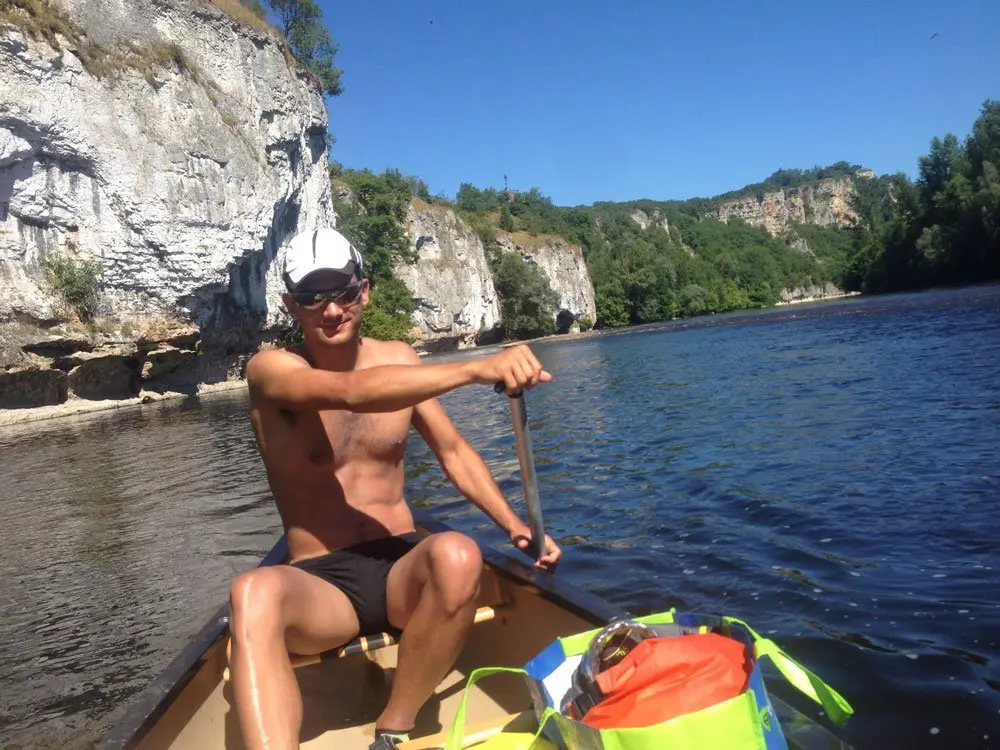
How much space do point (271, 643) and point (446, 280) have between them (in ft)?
170

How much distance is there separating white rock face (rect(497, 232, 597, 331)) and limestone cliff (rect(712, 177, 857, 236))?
8685cm

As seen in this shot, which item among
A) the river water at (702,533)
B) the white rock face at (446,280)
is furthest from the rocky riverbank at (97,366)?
the white rock face at (446,280)

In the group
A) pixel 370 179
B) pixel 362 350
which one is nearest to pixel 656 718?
pixel 362 350

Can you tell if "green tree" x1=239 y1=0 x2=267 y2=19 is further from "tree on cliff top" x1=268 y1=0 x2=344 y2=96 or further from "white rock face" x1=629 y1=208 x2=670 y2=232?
"white rock face" x1=629 y1=208 x2=670 y2=232

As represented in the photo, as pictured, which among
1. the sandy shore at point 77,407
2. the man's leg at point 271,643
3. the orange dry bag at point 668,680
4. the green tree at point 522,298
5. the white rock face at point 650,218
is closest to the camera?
the orange dry bag at point 668,680

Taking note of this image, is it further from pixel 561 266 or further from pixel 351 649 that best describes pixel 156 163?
pixel 561 266

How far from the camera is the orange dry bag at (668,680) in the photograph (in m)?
1.63

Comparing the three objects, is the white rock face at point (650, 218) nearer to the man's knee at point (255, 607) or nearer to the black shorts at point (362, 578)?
the black shorts at point (362, 578)

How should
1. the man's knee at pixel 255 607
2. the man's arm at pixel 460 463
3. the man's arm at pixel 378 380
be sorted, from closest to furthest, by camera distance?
1. the man's knee at pixel 255 607
2. the man's arm at pixel 378 380
3. the man's arm at pixel 460 463

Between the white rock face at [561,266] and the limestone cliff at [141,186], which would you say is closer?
the limestone cliff at [141,186]

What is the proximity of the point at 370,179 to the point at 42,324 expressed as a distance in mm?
28878

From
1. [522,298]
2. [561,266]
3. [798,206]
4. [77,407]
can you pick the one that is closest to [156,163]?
[77,407]

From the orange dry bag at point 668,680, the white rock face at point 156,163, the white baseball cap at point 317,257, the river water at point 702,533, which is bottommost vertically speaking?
the river water at point 702,533

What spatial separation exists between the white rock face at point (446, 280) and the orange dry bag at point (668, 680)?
4931cm
